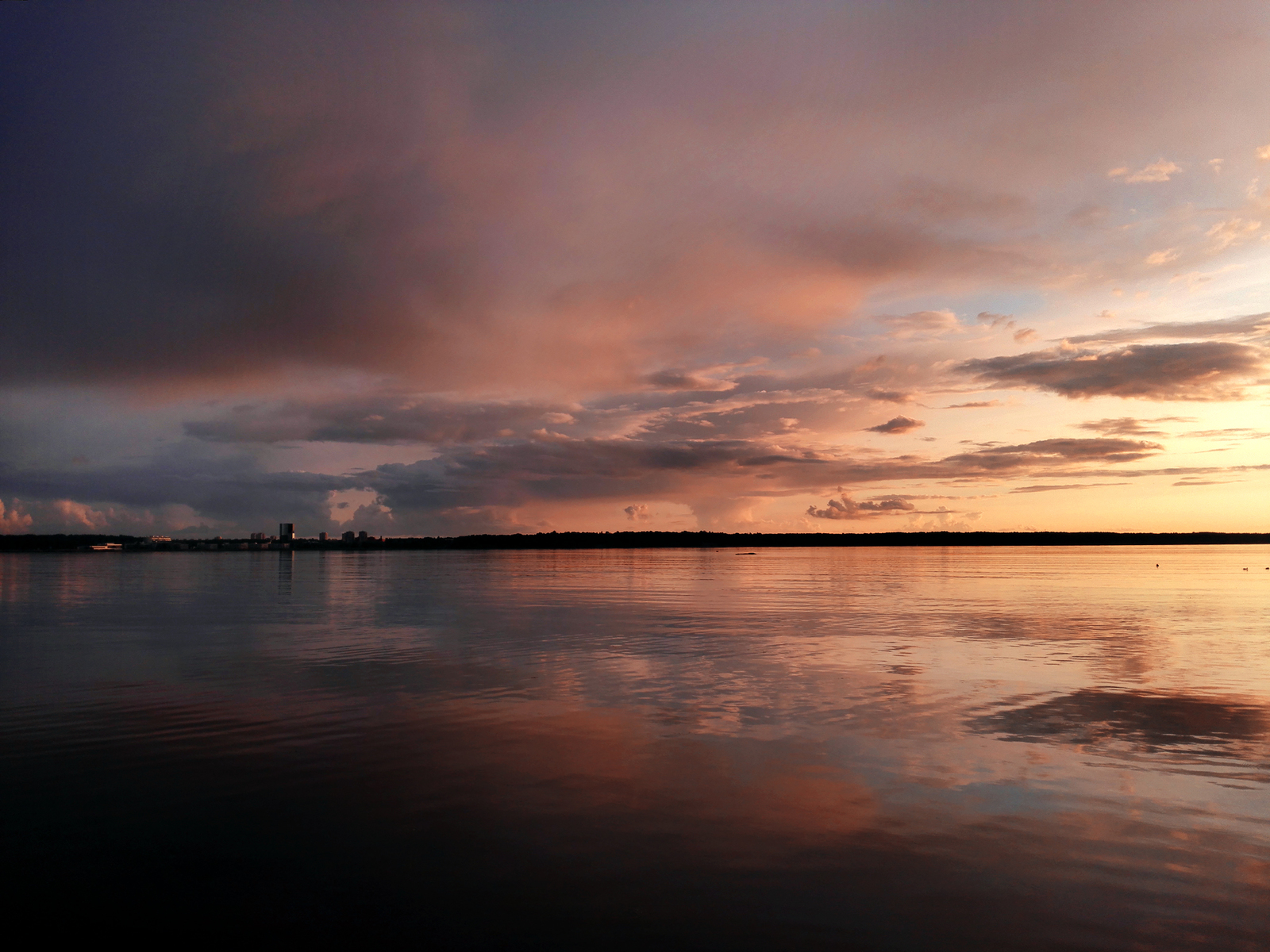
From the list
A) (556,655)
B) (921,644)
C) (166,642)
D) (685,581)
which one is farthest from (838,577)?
(166,642)

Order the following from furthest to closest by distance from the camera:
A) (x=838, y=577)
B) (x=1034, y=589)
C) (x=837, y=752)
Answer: (x=838, y=577) < (x=1034, y=589) < (x=837, y=752)

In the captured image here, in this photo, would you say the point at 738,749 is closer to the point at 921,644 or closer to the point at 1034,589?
the point at 921,644

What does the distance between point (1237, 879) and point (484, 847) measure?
1010 centimetres

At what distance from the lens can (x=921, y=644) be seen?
3186cm

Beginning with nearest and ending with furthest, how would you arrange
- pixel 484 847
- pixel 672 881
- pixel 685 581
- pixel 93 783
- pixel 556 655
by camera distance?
pixel 672 881 < pixel 484 847 < pixel 93 783 < pixel 556 655 < pixel 685 581

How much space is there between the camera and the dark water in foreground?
9164mm

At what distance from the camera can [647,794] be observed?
13430 mm

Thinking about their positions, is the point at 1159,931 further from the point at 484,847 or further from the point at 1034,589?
the point at 1034,589

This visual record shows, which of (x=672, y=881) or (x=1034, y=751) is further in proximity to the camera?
(x=1034, y=751)

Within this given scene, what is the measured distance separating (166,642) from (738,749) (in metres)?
28.4

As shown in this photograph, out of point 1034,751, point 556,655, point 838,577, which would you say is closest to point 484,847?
point 1034,751

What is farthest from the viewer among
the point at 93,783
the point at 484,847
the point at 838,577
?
the point at 838,577

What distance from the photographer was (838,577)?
90.5 metres

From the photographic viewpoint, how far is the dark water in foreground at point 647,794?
9164 mm
